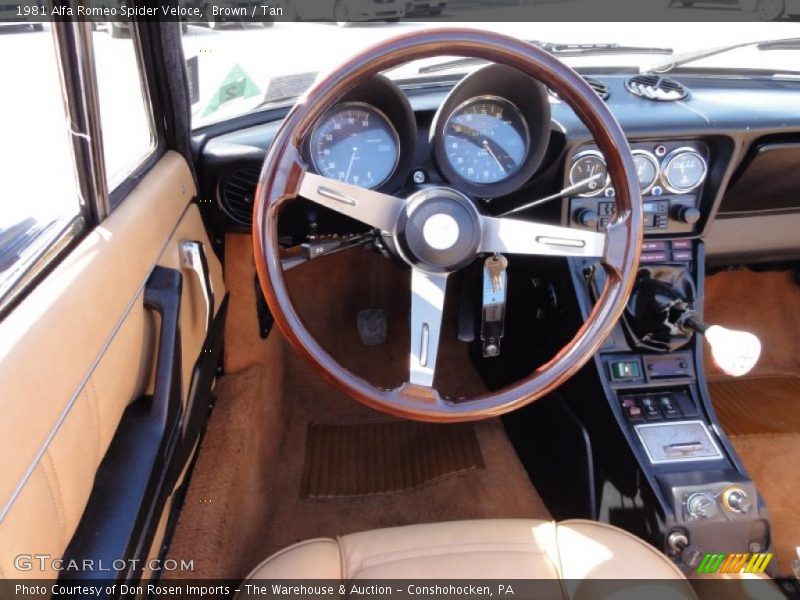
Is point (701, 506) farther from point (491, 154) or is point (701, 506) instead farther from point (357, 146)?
point (357, 146)

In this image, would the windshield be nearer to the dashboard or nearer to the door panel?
the dashboard

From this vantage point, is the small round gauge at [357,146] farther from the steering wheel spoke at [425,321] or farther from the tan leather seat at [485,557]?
the tan leather seat at [485,557]

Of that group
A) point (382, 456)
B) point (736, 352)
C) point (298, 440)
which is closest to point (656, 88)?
point (736, 352)

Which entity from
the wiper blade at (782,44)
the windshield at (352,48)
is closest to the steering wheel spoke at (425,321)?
the windshield at (352,48)

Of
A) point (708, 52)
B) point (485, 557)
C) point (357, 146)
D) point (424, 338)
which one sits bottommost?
point (485, 557)

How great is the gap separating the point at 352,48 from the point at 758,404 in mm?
1884

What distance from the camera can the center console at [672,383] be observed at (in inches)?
63.2

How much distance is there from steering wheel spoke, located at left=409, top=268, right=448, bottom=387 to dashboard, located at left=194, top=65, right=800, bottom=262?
0.24 metres

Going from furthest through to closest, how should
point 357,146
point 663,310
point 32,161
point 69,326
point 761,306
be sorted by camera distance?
point 761,306, point 663,310, point 357,146, point 32,161, point 69,326

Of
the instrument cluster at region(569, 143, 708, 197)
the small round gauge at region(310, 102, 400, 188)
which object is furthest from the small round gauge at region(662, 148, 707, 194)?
the small round gauge at region(310, 102, 400, 188)

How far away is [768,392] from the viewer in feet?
8.24

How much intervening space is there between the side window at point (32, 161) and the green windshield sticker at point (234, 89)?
0.74 m

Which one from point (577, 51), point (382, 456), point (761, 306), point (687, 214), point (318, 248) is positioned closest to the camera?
point (318, 248)

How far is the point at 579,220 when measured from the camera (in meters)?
1.87
